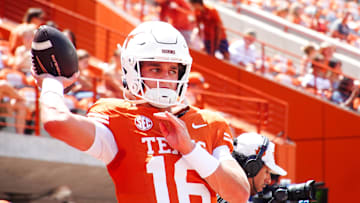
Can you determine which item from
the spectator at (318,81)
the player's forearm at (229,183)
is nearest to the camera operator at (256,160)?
the player's forearm at (229,183)

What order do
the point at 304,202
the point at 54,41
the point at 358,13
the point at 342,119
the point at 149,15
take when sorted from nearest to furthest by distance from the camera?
1. the point at 54,41
2. the point at 304,202
3. the point at 342,119
4. the point at 149,15
5. the point at 358,13

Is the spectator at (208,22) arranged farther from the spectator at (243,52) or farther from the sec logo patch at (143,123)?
the sec logo patch at (143,123)

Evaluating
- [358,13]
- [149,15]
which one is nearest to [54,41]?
[149,15]

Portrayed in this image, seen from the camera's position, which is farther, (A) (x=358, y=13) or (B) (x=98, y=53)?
(A) (x=358, y=13)

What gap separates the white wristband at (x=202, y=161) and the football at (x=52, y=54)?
0.50 m

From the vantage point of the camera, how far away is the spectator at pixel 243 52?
36.4 ft

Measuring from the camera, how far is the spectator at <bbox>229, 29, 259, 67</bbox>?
436 inches

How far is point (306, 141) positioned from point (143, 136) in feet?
26.6

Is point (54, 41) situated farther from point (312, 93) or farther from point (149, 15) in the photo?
point (149, 15)

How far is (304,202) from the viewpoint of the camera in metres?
3.80

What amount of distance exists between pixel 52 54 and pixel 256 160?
168 cm

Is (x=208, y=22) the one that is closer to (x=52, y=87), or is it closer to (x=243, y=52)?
(x=243, y=52)

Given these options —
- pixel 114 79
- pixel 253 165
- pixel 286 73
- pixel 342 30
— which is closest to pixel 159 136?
pixel 253 165

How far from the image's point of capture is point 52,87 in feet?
7.45
